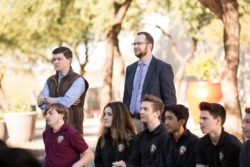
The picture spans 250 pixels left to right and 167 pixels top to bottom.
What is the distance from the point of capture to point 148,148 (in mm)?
6453

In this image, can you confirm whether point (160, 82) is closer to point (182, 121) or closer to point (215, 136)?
point (182, 121)

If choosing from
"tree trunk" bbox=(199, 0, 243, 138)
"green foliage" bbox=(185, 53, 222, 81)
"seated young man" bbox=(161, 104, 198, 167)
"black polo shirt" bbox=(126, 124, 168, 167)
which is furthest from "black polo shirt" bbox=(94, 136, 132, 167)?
"green foliage" bbox=(185, 53, 222, 81)

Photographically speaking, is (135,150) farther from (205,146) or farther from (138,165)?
(205,146)

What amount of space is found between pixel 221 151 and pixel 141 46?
5.08 feet

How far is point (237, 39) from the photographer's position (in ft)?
40.9

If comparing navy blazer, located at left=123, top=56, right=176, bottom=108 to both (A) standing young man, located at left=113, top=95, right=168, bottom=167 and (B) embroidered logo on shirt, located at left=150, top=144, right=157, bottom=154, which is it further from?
(B) embroidered logo on shirt, located at left=150, top=144, right=157, bottom=154

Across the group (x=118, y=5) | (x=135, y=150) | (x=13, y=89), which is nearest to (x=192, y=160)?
(x=135, y=150)

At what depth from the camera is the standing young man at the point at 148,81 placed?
6.95 meters

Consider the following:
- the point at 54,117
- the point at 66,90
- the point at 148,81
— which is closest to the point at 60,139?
the point at 54,117

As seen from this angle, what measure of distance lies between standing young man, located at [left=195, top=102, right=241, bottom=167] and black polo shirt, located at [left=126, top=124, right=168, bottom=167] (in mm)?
476

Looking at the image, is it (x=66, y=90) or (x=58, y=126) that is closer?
(x=58, y=126)

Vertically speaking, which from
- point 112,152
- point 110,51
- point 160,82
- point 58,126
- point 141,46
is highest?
point 110,51

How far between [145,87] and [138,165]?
914mm

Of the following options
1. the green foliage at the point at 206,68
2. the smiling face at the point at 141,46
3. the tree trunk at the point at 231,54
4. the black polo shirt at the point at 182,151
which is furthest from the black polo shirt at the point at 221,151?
the green foliage at the point at 206,68
